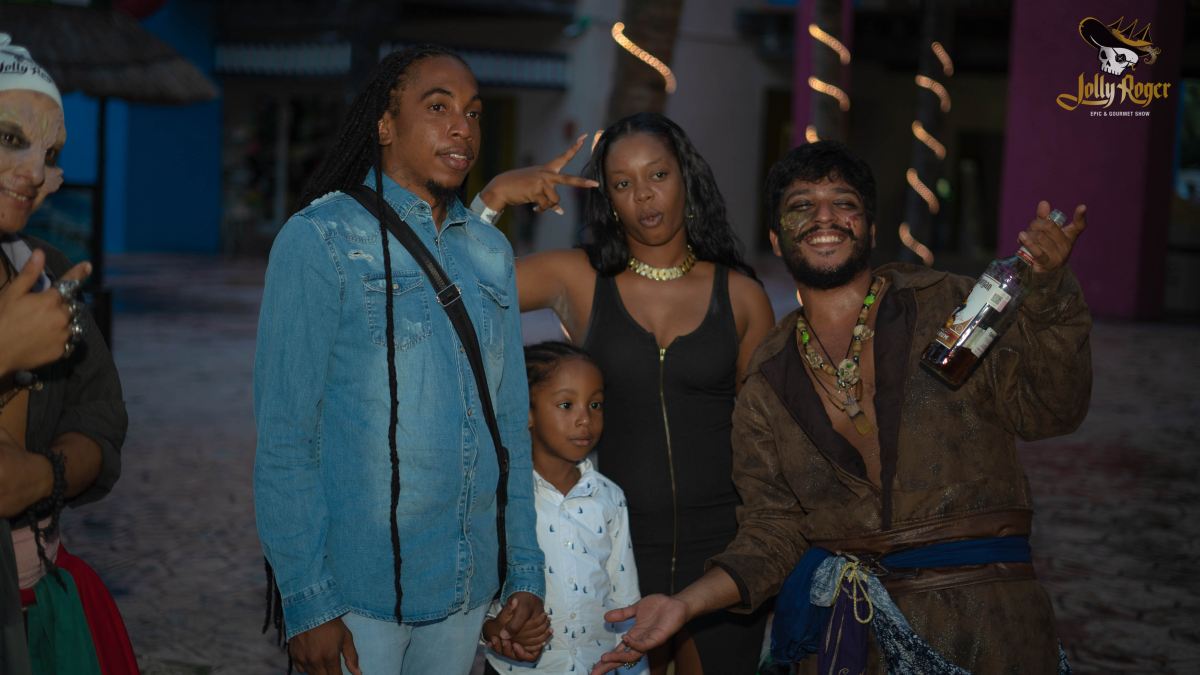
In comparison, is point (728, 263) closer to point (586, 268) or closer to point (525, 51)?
point (586, 268)

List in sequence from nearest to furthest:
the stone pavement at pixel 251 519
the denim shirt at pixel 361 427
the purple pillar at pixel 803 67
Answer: the denim shirt at pixel 361 427
the stone pavement at pixel 251 519
the purple pillar at pixel 803 67

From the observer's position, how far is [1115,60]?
250 inches

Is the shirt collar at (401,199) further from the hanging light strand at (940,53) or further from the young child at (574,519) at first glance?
the hanging light strand at (940,53)

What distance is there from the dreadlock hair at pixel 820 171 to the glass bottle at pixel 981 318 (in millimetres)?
404

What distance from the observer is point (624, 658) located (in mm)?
3098

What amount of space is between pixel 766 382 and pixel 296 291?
125cm

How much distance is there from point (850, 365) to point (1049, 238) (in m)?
0.61

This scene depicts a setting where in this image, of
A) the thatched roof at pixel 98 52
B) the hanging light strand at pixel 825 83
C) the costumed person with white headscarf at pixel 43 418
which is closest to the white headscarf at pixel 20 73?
the costumed person with white headscarf at pixel 43 418

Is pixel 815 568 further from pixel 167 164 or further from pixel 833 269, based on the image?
pixel 167 164

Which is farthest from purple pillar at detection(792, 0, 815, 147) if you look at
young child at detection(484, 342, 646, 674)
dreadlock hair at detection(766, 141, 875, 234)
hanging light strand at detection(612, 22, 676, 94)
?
dreadlock hair at detection(766, 141, 875, 234)

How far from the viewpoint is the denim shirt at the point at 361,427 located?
104 inches

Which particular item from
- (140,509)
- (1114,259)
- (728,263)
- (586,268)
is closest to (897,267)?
(728,263)

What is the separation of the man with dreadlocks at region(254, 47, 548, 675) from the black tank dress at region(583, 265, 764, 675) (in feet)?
2.78

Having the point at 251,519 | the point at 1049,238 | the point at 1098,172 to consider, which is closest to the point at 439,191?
the point at 1049,238
